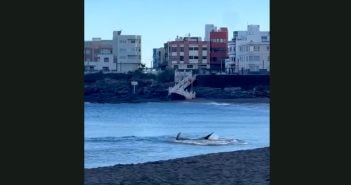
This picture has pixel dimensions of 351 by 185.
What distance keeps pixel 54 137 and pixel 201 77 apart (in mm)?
26678

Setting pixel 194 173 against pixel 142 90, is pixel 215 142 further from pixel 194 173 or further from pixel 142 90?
pixel 142 90

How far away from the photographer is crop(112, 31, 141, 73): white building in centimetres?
2836

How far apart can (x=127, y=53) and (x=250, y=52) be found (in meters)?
5.82

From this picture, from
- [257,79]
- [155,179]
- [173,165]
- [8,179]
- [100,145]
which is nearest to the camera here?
[8,179]

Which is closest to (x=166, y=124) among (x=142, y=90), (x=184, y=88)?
(x=184, y=88)

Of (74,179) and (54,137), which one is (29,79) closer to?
(54,137)

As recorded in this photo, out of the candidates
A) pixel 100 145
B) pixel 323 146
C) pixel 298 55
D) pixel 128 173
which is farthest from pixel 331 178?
pixel 100 145

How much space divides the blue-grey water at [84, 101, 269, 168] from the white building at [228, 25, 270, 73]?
2007 mm

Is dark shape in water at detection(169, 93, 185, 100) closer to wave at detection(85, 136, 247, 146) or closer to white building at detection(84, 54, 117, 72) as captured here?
white building at detection(84, 54, 117, 72)

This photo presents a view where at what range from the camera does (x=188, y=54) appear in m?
29.5

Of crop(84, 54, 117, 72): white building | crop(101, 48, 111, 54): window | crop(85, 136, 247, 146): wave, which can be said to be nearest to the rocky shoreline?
crop(84, 54, 117, 72): white building

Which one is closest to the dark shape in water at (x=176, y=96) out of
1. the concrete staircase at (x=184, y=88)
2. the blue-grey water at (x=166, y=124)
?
the concrete staircase at (x=184, y=88)

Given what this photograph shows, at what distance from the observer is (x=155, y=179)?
625cm

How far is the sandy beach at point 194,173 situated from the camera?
241 inches
